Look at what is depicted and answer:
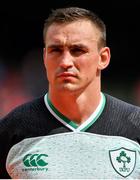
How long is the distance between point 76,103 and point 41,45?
4.16m

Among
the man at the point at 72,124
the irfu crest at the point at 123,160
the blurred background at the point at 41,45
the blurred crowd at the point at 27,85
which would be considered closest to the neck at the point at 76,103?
the man at the point at 72,124

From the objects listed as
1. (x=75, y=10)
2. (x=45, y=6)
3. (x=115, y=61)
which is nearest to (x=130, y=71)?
(x=115, y=61)

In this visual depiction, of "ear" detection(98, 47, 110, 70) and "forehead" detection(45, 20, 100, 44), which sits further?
"ear" detection(98, 47, 110, 70)

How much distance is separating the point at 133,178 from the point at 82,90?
0.47 meters

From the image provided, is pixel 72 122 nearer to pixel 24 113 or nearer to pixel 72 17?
pixel 24 113

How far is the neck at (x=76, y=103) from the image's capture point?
8.38 ft

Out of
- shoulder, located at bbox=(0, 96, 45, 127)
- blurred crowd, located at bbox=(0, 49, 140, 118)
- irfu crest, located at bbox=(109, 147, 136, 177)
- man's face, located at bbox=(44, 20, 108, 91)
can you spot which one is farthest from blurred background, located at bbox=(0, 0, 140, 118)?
irfu crest, located at bbox=(109, 147, 136, 177)

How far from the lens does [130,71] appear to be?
6863 millimetres

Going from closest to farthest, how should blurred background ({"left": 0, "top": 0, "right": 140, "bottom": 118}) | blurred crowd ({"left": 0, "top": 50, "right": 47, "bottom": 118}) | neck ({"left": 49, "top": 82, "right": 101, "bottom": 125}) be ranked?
neck ({"left": 49, "top": 82, "right": 101, "bottom": 125}), blurred crowd ({"left": 0, "top": 50, "right": 47, "bottom": 118}), blurred background ({"left": 0, "top": 0, "right": 140, "bottom": 118})

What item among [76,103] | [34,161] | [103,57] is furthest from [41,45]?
[34,161]

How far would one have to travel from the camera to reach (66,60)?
2453mm

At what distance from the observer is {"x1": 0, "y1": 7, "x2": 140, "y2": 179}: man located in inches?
96.6

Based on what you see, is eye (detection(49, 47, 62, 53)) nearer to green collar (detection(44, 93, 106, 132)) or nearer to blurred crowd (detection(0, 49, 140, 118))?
green collar (detection(44, 93, 106, 132))

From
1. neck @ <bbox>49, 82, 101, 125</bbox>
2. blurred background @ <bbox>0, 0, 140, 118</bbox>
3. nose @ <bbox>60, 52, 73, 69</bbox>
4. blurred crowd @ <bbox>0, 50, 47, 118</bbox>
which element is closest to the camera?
nose @ <bbox>60, 52, 73, 69</bbox>
